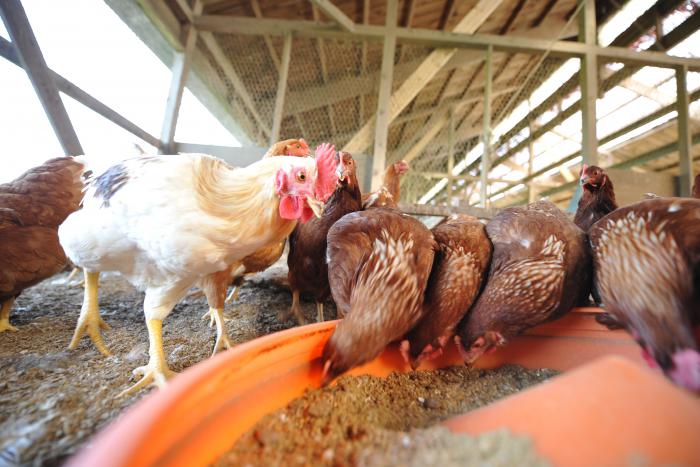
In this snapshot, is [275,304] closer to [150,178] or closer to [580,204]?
[150,178]

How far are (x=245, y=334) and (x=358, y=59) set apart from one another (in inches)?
144

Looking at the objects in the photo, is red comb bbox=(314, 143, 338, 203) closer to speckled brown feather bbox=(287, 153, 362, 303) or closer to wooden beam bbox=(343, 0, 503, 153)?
speckled brown feather bbox=(287, 153, 362, 303)

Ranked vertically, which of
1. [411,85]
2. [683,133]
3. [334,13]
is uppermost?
[334,13]

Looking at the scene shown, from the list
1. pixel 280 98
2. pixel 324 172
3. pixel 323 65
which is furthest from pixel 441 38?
pixel 324 172

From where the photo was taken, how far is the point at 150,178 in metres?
0.98

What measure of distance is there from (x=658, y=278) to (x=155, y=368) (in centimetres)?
152

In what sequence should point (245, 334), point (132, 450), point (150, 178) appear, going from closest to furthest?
point (132, 450), point (150, 178), point (245, 334)

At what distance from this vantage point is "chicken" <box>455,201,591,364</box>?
103cm

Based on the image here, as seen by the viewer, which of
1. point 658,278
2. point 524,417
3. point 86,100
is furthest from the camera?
point 86,100

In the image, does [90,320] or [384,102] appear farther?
[384,102]

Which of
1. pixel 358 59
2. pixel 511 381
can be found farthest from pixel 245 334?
pixel 358 59

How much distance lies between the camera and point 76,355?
1.13 m

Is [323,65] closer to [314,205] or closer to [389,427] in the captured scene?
[314,205]

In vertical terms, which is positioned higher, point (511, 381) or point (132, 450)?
point (132, 450)
